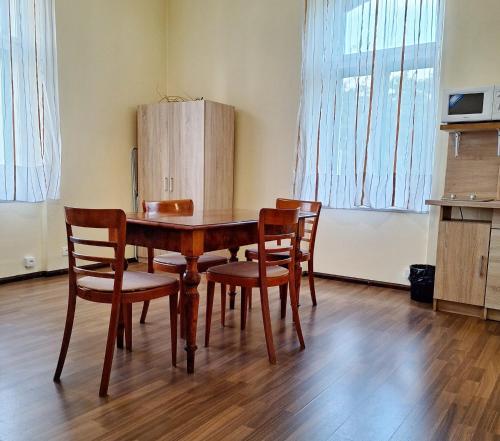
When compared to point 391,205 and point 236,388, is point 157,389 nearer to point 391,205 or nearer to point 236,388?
point 236,388

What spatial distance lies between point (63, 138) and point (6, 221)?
995mm

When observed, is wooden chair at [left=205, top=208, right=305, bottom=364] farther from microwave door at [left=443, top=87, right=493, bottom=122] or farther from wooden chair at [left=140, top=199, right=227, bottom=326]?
microwave door at [left=443, top=87, right=493, bottom=122]

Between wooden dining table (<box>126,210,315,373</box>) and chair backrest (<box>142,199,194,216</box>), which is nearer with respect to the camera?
wooden dining table (<box>126,210,315,373</box>)

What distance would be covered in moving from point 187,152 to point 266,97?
107 centimetres

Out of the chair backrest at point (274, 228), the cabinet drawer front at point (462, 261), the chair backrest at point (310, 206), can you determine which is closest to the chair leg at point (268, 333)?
the chair backrest at point (274, 228)

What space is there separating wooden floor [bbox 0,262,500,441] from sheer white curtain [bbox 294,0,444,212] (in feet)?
4.63

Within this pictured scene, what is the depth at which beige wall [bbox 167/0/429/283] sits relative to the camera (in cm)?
431

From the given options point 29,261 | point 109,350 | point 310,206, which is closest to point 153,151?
point 29,261

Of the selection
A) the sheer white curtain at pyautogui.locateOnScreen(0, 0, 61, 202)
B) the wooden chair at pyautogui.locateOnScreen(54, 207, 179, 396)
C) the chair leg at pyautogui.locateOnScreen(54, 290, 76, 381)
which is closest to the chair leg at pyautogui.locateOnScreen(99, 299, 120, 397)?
the wooden chair at pyautogui.locateOnScreen(54, 207, 179, 396)

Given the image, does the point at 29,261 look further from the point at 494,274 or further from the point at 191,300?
the point at 494,274

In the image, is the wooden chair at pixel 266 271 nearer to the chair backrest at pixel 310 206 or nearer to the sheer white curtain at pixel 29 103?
the chair backrest at pixel 310 206

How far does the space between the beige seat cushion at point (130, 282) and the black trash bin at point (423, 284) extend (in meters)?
2.38

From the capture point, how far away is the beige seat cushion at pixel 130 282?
212cm

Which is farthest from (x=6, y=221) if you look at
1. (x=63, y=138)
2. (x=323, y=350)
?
(x=323, y=350)
